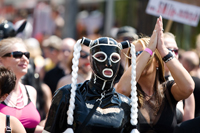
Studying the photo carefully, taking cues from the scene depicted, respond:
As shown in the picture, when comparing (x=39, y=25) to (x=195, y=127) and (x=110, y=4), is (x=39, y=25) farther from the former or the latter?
(x=195, y=127)

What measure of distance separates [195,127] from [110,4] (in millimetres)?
9906

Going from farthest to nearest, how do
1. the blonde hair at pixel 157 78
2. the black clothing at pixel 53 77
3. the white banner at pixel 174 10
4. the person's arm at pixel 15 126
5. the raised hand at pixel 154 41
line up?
the black clothing at pixel 53 77 < the white banner at pixel 174 10 < the blonde hair at pixel 157 78 < the raised hand at pixel 154 41 < the person's arm at pixel 15 126

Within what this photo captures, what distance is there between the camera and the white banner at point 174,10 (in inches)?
215

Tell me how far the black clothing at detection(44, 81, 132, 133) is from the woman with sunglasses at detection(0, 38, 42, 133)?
99 cm

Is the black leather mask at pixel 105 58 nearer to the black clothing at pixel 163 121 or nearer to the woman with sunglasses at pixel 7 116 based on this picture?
the woman with sunglasses at pixel 7 116

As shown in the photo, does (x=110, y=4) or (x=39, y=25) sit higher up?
(x=110, y=4)

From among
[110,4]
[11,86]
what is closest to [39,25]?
[110,4]

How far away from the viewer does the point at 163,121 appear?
11.4 feet

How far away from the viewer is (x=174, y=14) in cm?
564

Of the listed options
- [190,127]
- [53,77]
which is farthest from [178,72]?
[53,77]

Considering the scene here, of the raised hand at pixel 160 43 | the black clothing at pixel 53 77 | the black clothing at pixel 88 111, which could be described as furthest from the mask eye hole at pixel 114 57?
the black clothing at pixel 53 77

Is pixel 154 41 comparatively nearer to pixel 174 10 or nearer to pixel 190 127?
pixel 190 127

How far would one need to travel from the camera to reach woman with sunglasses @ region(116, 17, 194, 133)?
136 inches

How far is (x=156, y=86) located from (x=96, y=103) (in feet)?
3.37
